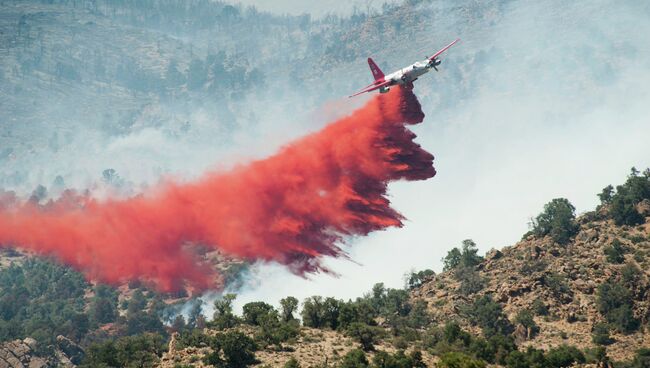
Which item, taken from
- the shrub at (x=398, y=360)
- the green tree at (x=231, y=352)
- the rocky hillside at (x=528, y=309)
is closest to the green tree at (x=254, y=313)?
the rocky hillside at (x=528, y=309)

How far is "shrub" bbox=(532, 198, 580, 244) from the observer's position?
368ft

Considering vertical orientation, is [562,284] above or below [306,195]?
below

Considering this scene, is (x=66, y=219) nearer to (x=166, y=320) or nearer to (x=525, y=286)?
(x=166, y=320)

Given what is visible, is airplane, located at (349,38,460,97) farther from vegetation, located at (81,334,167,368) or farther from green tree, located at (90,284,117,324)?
green tree, located at (90,284,117,324)

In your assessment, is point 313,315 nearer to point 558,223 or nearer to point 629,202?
point 558,223

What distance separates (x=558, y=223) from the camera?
113875 mm

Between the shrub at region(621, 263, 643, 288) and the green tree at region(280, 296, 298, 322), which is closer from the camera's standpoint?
the green tree at region(280, 296, 298, 322)

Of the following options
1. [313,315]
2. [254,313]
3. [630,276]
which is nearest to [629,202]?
[630,276]

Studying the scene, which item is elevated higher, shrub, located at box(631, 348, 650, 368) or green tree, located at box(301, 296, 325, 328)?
green tree, located at box(301, 296, 325, 328)

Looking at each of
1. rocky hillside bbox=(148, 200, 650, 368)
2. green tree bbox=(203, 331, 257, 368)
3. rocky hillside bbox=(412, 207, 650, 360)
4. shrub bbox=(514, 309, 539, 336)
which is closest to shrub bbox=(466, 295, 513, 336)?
rocky hillside bbox=(148, 200, 650, 368)

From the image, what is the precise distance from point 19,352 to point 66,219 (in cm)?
4811

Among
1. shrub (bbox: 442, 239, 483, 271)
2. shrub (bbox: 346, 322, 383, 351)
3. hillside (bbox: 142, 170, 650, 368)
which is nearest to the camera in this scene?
hillside (bbox: 142, 170, 650, 368)

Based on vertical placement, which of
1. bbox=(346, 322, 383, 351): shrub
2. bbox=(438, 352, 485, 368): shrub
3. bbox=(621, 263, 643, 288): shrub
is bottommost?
bbox=(438, 352, 485, 368): shrub

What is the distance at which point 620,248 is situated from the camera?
102 m
